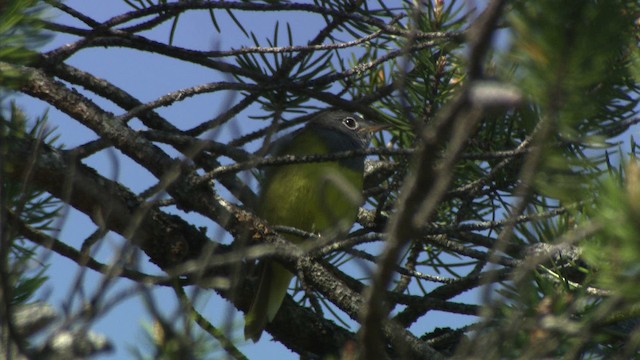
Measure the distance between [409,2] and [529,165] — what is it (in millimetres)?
2140

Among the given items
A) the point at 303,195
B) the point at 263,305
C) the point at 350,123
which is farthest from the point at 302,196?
the point at 350,123

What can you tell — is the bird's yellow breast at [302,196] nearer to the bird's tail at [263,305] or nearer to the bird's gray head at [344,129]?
the bird's tail at [263,305]

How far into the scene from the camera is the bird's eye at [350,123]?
5.53m

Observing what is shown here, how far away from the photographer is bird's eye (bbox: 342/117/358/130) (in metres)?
5.53

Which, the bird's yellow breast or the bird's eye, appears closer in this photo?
the bird's yellow breast

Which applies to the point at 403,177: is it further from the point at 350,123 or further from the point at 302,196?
the point at 350,123

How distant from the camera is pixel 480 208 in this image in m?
3.52

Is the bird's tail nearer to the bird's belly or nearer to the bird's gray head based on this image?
the bird's belly

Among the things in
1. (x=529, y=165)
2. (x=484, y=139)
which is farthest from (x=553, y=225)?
(x=529, y=165)

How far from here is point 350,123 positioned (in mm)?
5605

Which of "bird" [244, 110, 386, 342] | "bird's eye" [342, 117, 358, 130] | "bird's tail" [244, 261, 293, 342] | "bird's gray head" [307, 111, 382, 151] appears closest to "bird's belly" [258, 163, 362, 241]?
"bird" [244, 110, 386, 342]

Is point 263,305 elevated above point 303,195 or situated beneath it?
situated beneath

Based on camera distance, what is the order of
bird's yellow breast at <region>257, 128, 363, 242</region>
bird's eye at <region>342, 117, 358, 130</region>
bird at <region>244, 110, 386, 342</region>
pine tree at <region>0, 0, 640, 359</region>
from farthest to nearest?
bird's eye at <region>342, 117, 358, 130</region>
bird's yellow breast at <region>257, 128, 363, 242</region>
bird at <region>244, 110, 386, 342</region>
pine tree at <region>0, 0, 640, 359</region>

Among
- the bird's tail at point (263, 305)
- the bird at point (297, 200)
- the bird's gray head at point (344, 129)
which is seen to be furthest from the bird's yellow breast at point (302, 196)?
the bird's gray head at point (344, 129)
